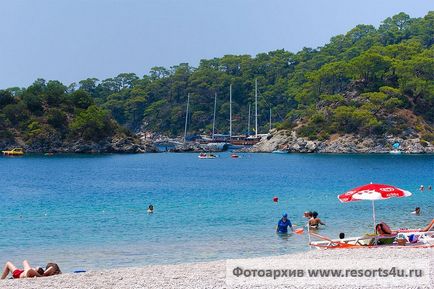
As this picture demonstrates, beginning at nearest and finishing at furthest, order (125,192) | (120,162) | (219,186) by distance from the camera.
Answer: (125,192) → (219,186) → (120,162)

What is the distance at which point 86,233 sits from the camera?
33.0 m

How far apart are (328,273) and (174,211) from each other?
2573cm

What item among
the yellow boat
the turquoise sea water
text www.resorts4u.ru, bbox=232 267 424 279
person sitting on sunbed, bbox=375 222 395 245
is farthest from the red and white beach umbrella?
the yellow boat

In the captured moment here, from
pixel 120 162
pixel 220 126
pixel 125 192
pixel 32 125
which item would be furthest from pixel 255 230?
pixel 220 126

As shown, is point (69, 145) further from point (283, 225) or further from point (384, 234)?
point (384, 234)

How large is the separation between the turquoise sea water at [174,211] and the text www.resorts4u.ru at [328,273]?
8511 millimetres

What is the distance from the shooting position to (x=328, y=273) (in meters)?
16.8

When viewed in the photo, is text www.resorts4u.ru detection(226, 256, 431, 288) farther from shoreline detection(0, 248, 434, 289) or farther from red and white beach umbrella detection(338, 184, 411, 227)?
red and white beach umbrella detection(338, 184, 411, 227)

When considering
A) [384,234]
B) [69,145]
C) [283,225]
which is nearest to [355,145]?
[69,145]

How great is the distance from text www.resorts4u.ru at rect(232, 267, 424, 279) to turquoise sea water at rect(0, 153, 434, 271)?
27.9ft

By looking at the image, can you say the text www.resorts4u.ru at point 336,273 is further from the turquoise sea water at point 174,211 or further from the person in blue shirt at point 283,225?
the person in blue shirt at point 283,225

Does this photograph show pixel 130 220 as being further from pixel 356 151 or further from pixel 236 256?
pixel 356 151

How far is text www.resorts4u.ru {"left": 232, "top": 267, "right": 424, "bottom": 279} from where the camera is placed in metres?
16.4

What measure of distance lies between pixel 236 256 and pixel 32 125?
109m
